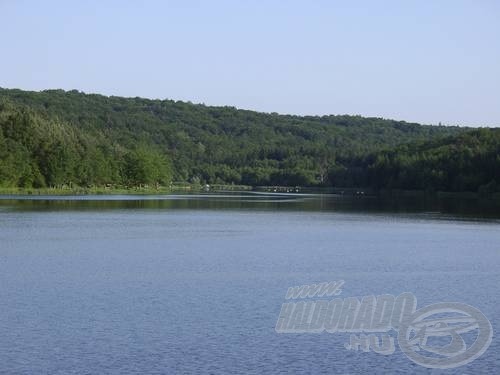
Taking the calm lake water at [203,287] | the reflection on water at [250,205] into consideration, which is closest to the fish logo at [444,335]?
the calm lake water at [203,287]

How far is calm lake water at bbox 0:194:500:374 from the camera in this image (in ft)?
65.6

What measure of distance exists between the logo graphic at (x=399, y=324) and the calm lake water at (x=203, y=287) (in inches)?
18.4

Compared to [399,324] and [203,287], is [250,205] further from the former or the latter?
[399,324]

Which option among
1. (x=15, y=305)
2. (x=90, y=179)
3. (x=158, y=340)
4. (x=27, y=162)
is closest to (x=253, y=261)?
(x=15, y=305)

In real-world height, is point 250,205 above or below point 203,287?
above

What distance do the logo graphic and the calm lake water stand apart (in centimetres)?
47

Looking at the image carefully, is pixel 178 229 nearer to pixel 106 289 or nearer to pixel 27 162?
pixel 106 289

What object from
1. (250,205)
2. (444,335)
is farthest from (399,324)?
(250,205)

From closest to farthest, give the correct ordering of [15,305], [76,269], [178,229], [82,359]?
A: [82,359] → [15,305] → [76,269] → [178,229]

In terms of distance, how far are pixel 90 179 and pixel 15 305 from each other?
108944 millimetres

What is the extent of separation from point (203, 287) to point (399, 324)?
875cm

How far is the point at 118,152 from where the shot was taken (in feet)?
513

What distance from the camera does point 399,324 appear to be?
78.1ft

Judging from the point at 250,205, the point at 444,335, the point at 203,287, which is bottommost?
the point at 444,335
